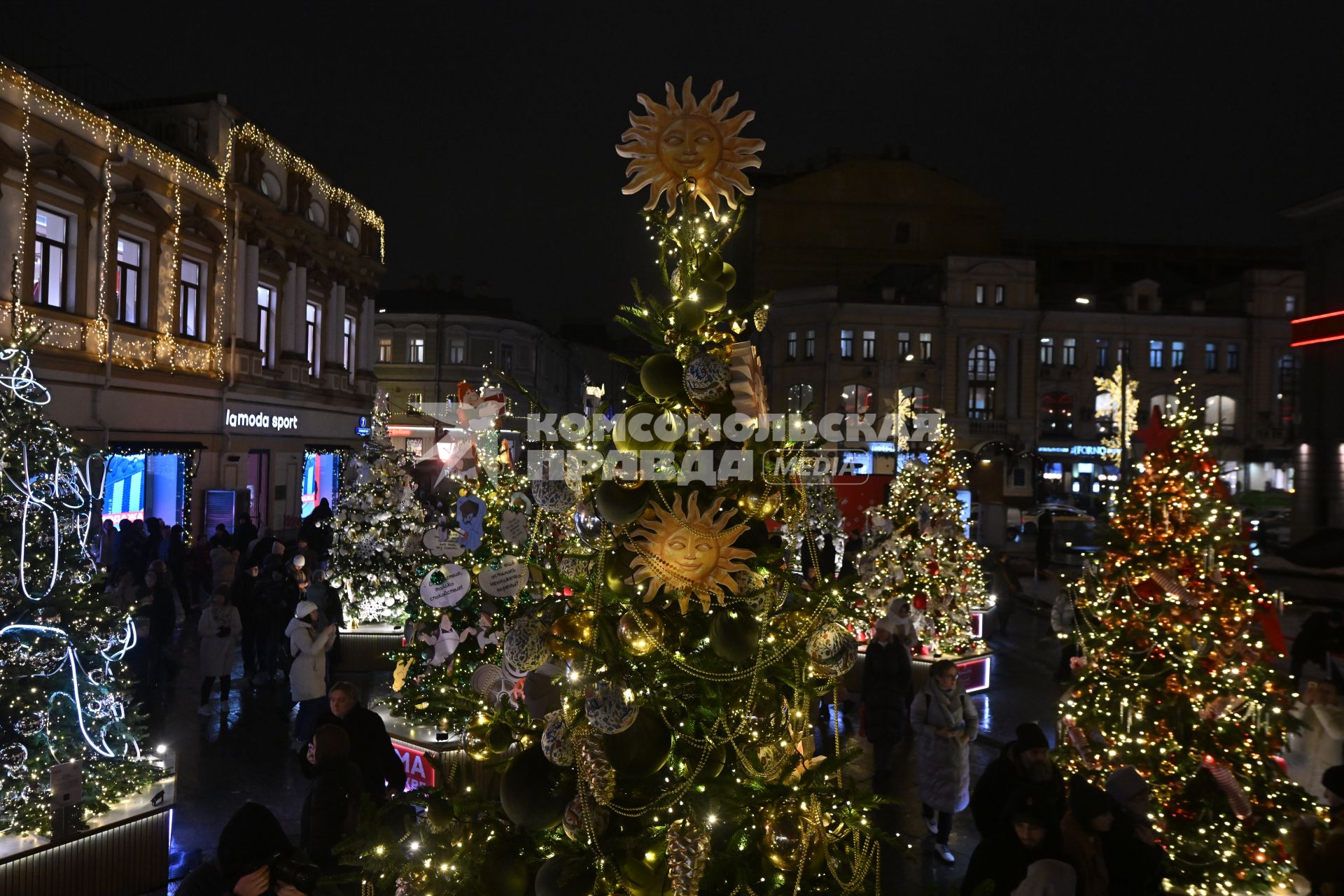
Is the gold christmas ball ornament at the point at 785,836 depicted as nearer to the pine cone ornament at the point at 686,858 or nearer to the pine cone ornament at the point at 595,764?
the pine cone ornament at the point at 686,858

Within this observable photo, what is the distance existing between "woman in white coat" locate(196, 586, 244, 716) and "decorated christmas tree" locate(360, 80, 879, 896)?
7.07 metres

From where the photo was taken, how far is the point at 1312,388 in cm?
2608

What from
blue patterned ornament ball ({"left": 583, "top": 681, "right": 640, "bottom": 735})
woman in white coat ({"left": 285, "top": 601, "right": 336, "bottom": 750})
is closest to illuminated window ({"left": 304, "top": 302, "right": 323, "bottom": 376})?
woman in white coat ({"left": 285, "top": 601, "right": 336, "bottom": 750})

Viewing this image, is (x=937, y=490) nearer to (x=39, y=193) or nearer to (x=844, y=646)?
(x=844, y=646)

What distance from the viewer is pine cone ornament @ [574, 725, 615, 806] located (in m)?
3.54

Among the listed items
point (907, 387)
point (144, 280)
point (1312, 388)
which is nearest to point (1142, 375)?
point (907, 387)

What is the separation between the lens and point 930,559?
12.3 metres

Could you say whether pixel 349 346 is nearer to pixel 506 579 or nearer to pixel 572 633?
pixel 506 579

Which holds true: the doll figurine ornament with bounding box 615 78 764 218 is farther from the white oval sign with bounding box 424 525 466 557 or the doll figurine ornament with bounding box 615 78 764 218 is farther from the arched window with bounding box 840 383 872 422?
the arched window with bounding box 840 383 872 422

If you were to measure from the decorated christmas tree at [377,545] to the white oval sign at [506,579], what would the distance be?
6.95 meters

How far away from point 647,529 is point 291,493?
2509cm

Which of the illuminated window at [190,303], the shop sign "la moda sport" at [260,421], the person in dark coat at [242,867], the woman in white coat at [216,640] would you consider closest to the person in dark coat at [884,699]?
the person in dark coat at [242,867]

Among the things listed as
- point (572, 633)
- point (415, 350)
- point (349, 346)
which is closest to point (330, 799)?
point (572, 633)

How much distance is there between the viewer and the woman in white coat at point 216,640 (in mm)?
10227
